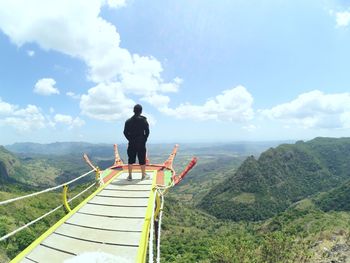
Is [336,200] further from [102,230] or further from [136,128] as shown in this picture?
[102,230]

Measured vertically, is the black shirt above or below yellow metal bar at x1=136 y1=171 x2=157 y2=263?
above

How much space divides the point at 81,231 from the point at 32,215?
51763mm

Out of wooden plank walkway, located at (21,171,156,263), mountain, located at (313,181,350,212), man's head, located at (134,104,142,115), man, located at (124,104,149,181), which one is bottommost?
mountain, located at (313,181,350,212)

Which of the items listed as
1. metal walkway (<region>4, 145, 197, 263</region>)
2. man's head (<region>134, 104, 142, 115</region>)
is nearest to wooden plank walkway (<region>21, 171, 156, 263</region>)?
metal walkway (<region>4, 145, 197, 263</region>)

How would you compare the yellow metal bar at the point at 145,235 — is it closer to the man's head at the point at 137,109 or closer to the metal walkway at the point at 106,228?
the metal walkway at the point at 106,228

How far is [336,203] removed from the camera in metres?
156

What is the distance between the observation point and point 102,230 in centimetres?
647

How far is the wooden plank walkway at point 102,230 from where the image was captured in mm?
5550

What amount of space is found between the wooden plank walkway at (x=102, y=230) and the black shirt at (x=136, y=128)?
240 cm

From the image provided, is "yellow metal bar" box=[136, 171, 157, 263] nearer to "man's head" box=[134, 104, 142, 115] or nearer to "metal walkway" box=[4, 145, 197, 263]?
"metal walkway" box=[4, 145, 197, 263]

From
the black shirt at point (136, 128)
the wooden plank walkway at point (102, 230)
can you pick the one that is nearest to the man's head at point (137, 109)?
the black shirt at point (136, 128)

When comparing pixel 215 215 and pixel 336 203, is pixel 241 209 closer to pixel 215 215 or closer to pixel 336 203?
pixel 215 215

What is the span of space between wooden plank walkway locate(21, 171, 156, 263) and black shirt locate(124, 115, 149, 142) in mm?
2398

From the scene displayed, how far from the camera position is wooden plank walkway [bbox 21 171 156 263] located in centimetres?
555
